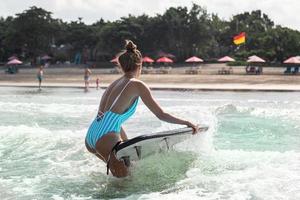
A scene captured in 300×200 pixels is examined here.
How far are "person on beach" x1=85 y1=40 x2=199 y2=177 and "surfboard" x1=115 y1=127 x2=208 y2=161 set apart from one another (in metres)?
0.10

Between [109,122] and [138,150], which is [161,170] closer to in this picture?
[138,150]

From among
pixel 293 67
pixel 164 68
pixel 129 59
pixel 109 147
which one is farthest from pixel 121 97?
pixel 164 68

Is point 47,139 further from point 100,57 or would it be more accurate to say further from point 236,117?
point 100,57

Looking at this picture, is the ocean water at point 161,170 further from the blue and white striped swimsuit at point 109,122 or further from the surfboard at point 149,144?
the blue and white striped swimsuit at point 109,122

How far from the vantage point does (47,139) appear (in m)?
10.4

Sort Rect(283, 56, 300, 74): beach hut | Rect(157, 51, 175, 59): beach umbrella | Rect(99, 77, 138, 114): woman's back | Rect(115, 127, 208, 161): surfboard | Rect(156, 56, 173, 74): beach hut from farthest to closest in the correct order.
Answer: Rect(157, 51, 175, 59): beach umbrella, Rect(156, 56, 173, 74): beach hut, Rect(283, 56, 300, 74): beach hut, Rect(115, 127, 208, 161): surfboard, Rect(99, 77, 138, 114): woman's back

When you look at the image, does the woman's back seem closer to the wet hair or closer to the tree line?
the wet hair

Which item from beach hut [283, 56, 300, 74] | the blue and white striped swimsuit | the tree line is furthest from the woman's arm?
the tree line

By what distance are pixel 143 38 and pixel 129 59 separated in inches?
3104

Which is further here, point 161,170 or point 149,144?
point 161,170

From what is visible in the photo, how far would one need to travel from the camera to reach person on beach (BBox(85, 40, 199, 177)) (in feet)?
19.6

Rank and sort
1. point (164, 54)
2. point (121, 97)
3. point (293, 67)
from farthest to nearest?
point (164, 54), point (293, 67), point (121, 97)

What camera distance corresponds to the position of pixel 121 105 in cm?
598

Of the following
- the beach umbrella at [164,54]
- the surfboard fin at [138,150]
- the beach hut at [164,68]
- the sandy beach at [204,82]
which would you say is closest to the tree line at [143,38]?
the beach umbrella at [164,54]
